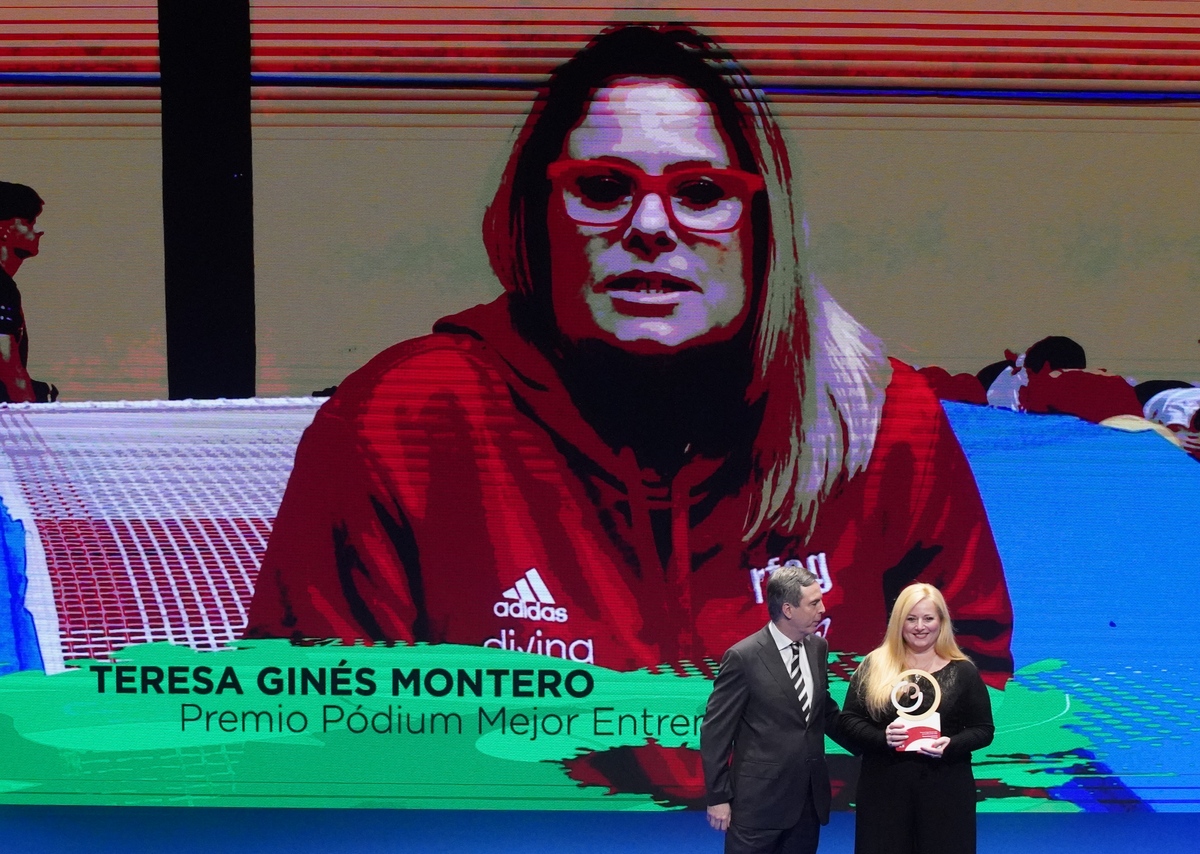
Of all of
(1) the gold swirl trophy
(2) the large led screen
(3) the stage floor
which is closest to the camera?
(1) the gold swirl trophy

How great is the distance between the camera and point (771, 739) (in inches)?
112

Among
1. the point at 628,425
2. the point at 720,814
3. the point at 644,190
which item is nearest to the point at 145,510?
the point at 628,425

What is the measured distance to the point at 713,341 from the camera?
4086mm

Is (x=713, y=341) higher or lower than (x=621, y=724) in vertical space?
higher

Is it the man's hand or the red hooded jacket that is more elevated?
the red hooded jacket

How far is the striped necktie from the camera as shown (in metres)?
2.88

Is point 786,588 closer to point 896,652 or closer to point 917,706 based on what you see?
point 896,652

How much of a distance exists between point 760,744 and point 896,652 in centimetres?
47

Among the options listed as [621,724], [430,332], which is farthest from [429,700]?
[430,332]

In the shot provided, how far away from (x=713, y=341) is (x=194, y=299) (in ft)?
6.98

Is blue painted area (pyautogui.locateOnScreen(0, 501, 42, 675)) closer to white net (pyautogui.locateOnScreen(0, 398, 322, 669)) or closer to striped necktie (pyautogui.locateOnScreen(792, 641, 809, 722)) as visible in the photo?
white net (pyautogui.locateOnScreen(0, 398, 322, 669))

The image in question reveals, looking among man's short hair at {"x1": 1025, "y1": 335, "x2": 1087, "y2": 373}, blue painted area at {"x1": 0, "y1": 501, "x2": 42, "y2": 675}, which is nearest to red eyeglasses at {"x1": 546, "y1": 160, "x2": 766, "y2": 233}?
man's short hair at {"x1": 1025, "y1": 335, "x2": 1087, "y2": 373}

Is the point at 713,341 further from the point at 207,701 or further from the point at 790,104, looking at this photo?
the point at 207,701

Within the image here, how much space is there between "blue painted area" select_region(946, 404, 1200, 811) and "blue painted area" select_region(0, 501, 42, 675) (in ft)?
12.7
